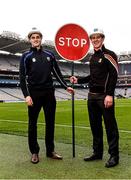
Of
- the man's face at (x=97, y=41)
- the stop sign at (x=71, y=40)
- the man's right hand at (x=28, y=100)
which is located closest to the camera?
the man's face at (x=97, y=41)

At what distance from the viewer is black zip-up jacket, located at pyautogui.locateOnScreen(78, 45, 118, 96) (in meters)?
5.81

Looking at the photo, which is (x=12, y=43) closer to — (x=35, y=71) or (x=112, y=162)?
(x=35, y=71)

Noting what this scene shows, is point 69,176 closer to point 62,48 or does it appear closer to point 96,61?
point 96,61

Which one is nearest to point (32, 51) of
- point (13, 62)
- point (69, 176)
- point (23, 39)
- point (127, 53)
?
point (69, 176)

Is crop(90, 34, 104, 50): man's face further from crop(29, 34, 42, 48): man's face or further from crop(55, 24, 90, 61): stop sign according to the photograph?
crop(29, 34, 42, 48): man's face

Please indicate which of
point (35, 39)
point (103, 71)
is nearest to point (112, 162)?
point (103, 71)

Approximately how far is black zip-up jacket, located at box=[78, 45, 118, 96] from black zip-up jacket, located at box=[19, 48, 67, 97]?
2.40ft

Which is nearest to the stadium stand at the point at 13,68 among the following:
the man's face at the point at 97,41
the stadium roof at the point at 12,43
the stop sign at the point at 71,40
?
the stadium roof at the point at 12,43

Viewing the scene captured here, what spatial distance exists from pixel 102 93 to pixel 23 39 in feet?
199

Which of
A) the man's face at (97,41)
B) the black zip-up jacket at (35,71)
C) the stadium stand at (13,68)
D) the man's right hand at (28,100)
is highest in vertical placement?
the man's face at (97,41)

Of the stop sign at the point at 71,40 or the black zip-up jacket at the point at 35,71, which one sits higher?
the stop sign at the point at 71,40

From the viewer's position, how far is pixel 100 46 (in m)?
5.98

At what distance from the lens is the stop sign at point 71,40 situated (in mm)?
6676

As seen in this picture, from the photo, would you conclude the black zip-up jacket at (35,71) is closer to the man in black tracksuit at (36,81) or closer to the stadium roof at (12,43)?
the man in black tracksuit at (36,81)
